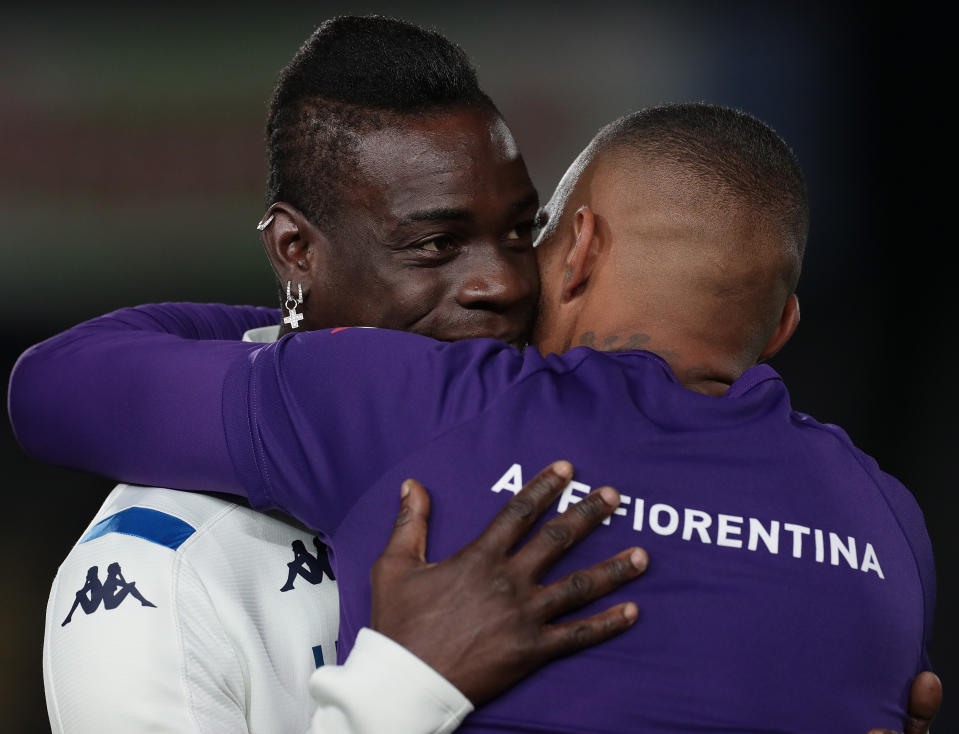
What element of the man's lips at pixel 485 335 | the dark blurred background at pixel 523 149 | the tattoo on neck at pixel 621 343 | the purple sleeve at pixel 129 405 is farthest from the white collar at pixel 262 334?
the dark blurred background at pixel 523 149

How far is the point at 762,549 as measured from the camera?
1.12m

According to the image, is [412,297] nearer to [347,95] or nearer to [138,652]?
[347,95]

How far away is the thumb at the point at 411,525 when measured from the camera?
1.09 meters

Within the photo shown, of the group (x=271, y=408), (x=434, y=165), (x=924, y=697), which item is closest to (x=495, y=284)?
(x=434, y=165)

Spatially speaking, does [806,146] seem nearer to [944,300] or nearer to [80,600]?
[944,300]

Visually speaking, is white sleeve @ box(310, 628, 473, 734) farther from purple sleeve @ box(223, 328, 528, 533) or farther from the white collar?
the white collar

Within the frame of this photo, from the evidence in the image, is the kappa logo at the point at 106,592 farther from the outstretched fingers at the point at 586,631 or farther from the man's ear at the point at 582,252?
the man's ear at the point at 582,252

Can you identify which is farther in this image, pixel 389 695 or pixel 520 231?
pixel 520 231

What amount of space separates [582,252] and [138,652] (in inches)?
29.7

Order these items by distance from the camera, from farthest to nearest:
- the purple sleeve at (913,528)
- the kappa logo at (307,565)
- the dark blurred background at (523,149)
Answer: the dark blurred background at (523,149) < the kappa logo at (307,565) < the purple sleeve at (913,528)

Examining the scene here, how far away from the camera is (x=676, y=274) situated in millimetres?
1322

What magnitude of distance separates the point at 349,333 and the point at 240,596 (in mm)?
365

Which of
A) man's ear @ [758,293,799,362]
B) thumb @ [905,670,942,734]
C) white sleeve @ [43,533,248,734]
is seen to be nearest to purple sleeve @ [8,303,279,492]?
white sleeve @ [43,533,248,734]

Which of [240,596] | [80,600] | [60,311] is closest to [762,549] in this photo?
[240,596]
